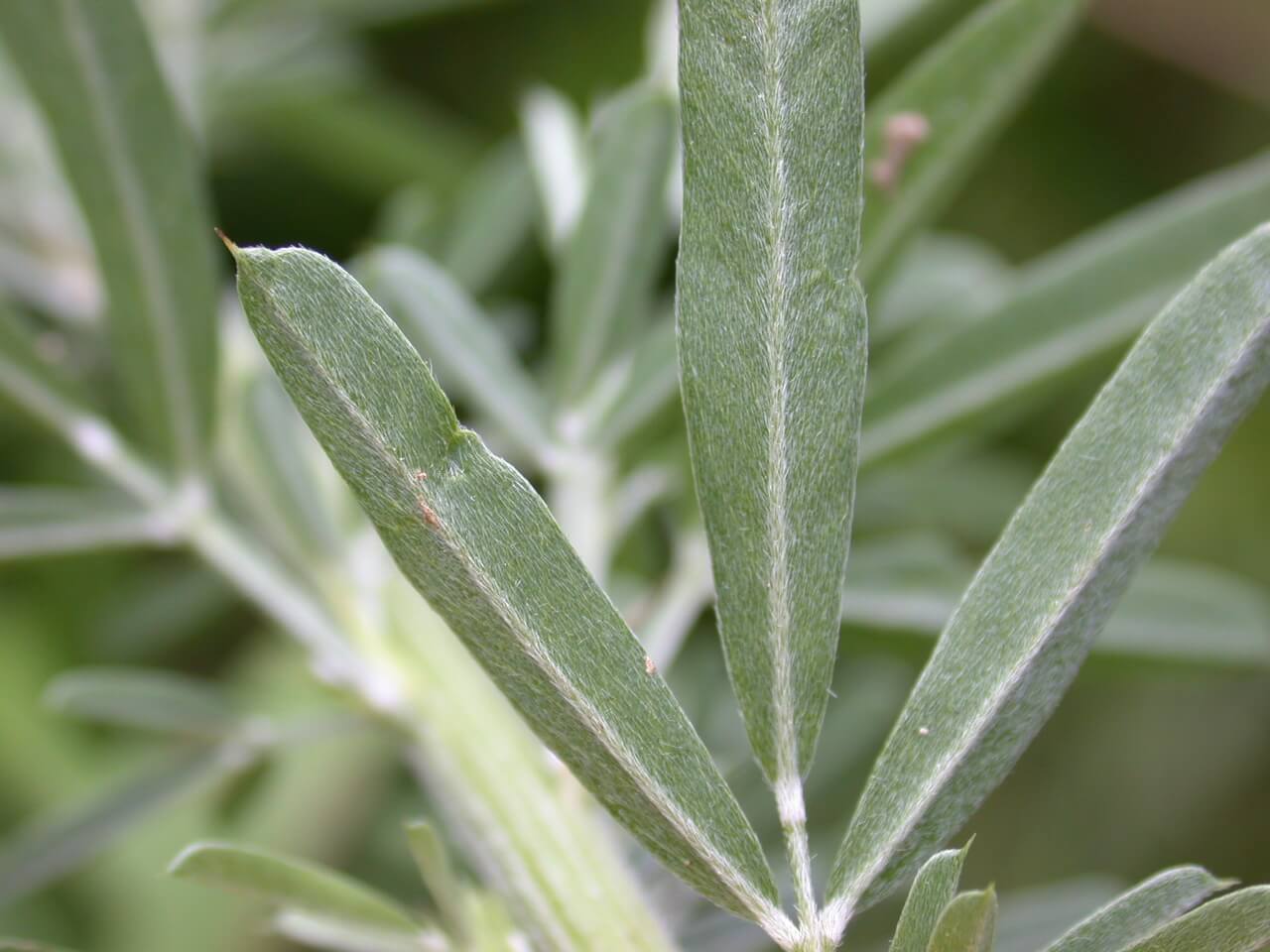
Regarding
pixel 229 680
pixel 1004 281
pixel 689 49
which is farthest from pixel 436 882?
pixel 229 680

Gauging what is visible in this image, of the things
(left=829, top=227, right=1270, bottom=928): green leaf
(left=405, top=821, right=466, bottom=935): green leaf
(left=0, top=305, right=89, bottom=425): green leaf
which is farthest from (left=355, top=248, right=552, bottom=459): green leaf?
(left=829, top=227, right=1270, bottom=928): green leaf

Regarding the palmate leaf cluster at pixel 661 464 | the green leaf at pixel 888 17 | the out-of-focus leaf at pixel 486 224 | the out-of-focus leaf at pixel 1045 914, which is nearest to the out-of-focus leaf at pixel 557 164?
the palmate leaf cluster at pixel 661 464

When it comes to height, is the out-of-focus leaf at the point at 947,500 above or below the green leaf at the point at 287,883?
below

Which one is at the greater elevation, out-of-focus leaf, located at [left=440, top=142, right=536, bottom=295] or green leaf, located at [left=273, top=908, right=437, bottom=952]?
out-of-focus leaf, located at [left=440, top=142, right=536, bottom=295]

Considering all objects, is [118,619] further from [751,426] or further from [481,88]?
[751,426]

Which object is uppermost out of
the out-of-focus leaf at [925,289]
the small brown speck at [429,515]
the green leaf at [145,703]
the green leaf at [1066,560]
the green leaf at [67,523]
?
the small brown speck at [429,515]

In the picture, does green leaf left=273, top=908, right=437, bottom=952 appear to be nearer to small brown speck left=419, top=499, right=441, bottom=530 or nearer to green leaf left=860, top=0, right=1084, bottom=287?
small brown speck left=419, top=499, right=441, bottom=530

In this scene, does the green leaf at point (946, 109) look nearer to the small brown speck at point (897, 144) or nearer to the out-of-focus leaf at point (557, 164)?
the small brown speck at point (897, 144)
